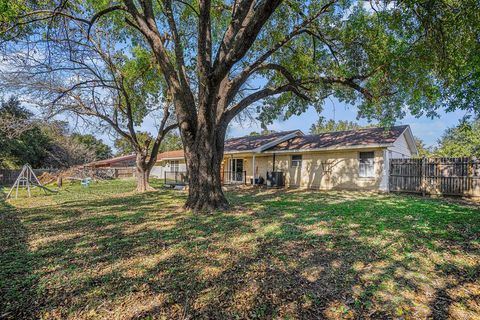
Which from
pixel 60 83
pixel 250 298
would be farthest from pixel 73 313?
pixel 60 83

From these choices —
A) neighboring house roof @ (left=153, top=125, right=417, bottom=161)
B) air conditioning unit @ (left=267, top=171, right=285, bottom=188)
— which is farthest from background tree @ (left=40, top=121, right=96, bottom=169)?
air conditioning unit @ (left=267, top=171, right=285, bottom=188)

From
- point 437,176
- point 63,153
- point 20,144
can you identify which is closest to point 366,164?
point 437,176

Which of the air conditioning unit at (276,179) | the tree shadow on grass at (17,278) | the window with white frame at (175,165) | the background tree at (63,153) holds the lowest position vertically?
the tree shadow on grass at (17,278)

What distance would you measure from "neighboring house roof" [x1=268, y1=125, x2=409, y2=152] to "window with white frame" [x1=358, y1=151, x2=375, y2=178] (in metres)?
0.75

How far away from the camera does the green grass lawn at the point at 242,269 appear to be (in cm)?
270

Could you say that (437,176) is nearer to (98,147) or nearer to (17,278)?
(17,278)

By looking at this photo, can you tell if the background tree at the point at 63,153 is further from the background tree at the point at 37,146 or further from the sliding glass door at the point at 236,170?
the sliding glass door at the point at 236,170

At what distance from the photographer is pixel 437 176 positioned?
1241 centimetres

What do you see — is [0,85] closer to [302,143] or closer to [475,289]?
[475,289]

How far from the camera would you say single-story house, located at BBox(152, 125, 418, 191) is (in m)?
14.3

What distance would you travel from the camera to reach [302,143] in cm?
1819

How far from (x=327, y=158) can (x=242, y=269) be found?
13853 mm

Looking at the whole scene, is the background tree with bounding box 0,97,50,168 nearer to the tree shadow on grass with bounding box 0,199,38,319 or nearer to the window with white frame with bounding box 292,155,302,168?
the tree shadow on grass with bounding box 0,199,38,319

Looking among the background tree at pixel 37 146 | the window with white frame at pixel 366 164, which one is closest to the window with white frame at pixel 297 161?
the window with white frame at pixel 366 164
